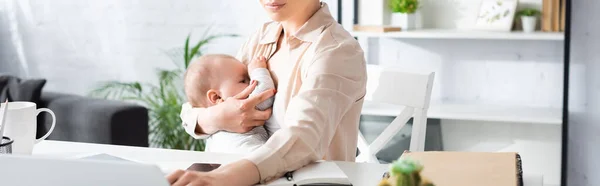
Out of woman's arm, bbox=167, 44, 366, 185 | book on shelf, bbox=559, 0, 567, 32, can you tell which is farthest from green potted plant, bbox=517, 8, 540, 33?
woman's arm, bbox=167, 44, 366, 185

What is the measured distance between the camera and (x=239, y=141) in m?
1.85

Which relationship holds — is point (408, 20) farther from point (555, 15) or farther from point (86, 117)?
point (86, 117)

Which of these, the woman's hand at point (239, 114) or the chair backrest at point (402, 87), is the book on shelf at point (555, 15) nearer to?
the chair backrest at point (402, 87)

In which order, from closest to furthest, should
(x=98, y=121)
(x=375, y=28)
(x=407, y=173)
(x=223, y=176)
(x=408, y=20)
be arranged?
(x=407, y=173) → (x=223, y=176) → (x=98, y=121) → (x=375, y=28) → (x=408, y=20)

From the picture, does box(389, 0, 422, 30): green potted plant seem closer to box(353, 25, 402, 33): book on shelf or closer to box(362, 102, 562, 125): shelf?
box(353, 25, 402, 33): book on shelf

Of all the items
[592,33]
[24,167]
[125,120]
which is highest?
[24,167]

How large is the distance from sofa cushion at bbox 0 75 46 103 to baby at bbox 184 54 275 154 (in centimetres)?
155

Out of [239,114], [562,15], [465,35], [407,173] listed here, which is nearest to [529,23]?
[562,15]

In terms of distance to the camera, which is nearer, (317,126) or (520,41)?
(317,126)

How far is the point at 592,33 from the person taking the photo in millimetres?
3318

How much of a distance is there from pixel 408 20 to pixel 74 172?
8.79 ft

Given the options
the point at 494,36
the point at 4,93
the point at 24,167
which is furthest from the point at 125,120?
the point at 24,167

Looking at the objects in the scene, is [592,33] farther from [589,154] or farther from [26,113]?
[26,113]

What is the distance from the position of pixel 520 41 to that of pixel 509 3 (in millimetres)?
194
